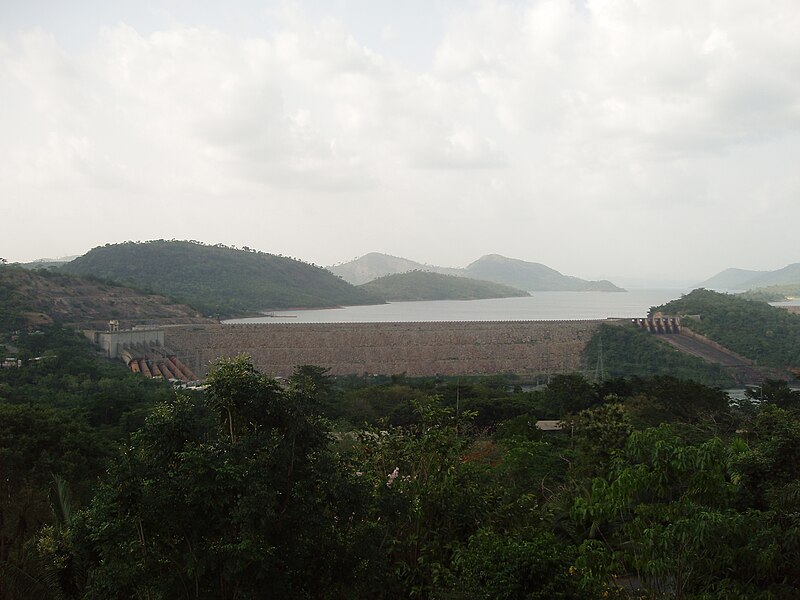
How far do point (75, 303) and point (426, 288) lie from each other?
76.2 meters

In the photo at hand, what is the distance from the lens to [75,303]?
43.8 meters

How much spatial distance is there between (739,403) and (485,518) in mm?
19427

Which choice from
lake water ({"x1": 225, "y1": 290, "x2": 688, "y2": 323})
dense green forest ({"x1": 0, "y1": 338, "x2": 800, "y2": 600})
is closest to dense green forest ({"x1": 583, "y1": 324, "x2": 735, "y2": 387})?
lake water ({"x1": 225, "y1": 290, "x2": 688, "y2": 323})

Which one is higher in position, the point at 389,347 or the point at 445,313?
the point at 445,313

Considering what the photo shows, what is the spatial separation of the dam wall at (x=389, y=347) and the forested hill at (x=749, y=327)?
8.35 m

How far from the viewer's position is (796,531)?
5.11 metres

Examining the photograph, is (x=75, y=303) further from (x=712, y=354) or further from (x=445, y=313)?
(x=445, y=313)

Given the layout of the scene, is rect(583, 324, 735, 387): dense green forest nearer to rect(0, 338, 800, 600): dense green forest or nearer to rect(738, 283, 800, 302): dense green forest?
rect(0, 338, 800, 600): dense green forest

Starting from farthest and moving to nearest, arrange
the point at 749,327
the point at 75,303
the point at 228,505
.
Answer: the point at 75,303, the point at 749,327, the point at 228,505

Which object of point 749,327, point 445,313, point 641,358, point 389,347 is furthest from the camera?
point 445,313

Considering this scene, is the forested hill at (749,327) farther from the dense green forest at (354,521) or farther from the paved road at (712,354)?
the dense green forest at (354,521)

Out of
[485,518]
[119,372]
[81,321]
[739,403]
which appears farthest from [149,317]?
[485,518]

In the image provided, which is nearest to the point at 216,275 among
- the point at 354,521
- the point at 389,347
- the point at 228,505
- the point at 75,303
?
the point at 75,303

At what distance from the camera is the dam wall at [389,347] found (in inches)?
1542
